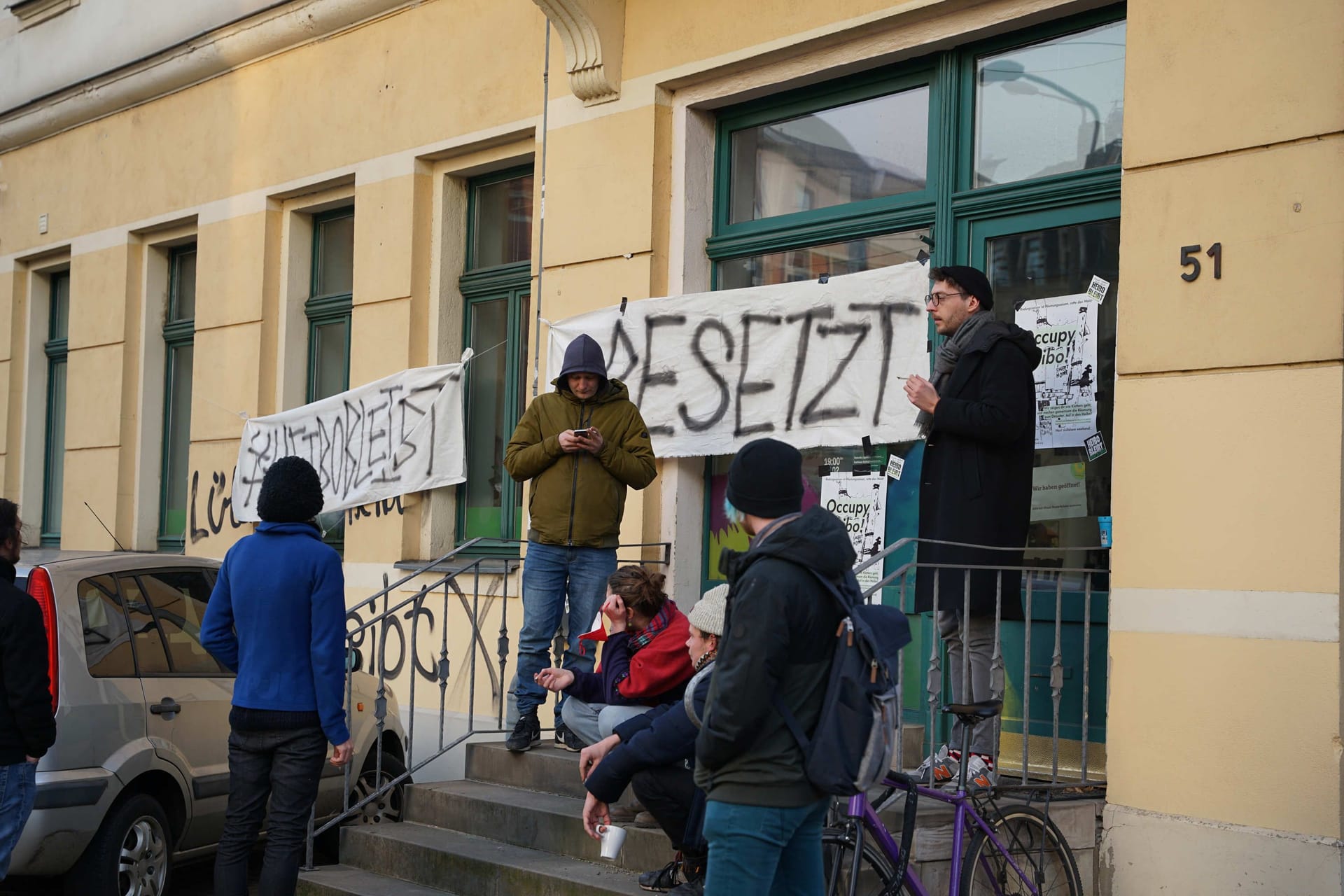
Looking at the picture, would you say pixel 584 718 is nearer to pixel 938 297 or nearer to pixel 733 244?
pixel 938 297

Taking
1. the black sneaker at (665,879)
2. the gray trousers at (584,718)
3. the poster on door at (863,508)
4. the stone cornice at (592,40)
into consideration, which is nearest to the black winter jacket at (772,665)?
the black sneaker at (665,879)

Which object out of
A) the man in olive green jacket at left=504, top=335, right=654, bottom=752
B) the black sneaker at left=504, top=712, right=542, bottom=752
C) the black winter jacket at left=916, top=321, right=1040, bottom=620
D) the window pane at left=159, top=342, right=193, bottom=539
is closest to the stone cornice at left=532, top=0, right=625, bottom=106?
the man in olive green jacket at left=504, top=335, right=654, bottom=752

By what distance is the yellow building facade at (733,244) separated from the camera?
17.2 ft

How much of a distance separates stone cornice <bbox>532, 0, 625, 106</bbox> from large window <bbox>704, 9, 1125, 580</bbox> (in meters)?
0.72

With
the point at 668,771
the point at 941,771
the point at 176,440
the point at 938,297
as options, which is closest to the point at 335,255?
the point at 176,440

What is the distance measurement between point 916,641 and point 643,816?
5.52 ft

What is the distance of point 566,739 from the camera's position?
6.80 m

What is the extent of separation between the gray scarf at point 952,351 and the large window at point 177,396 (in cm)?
766

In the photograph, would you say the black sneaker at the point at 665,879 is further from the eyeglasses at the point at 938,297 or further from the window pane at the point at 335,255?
the window pane at the point at 335,255

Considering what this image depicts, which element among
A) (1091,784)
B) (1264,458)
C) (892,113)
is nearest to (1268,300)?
(1264,458)

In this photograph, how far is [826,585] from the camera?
11.7 ft

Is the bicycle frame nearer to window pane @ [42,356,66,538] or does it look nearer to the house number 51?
the house number 51

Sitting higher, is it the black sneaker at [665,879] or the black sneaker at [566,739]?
the black sneaker at [566,739]

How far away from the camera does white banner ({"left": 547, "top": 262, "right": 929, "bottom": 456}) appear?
679 centimetres
